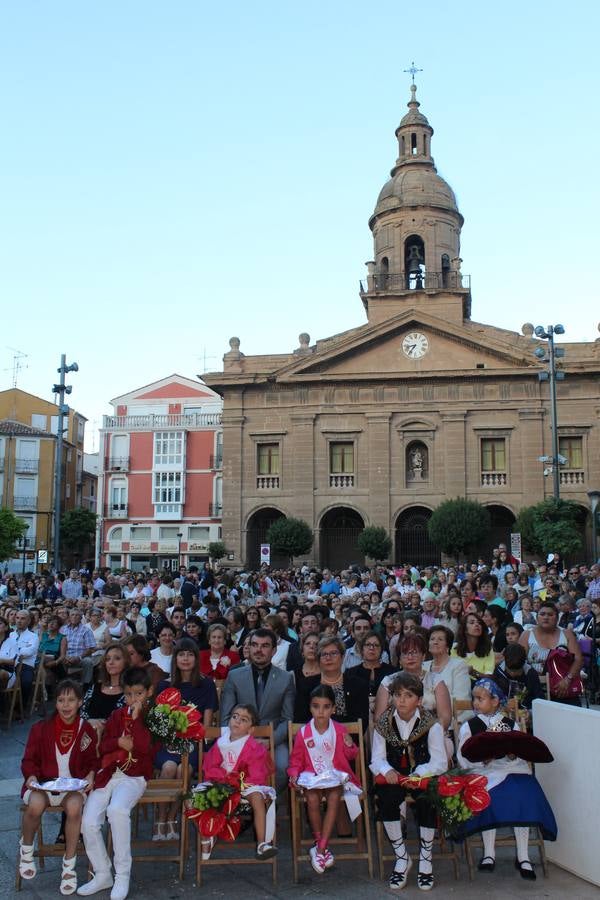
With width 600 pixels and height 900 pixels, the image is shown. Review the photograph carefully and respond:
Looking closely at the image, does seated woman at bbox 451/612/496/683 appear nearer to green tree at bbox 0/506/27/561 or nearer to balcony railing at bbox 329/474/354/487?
balcony railing at bbox 329/474/354/487

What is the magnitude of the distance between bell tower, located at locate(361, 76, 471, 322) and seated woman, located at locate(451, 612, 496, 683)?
1288 inches

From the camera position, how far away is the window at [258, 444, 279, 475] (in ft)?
130

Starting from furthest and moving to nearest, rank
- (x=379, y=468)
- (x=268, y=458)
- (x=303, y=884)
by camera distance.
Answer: (x=268, y=458), (x=379, y=468), (x=303, y=884)

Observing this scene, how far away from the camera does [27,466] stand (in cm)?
5516


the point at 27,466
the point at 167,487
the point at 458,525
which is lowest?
the point at 458,525

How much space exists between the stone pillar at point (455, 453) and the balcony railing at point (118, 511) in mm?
21381

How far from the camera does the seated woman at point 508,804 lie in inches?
239

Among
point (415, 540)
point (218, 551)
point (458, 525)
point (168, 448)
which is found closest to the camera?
point (458, 525)

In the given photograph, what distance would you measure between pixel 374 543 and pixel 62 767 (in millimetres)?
29817

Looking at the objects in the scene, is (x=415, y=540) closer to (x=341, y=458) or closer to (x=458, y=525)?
(x=458, y=525)

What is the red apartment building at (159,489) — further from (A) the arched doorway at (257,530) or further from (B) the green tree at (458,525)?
(B) the green tree at (458,525)

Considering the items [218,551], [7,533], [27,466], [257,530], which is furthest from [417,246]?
[27,466]

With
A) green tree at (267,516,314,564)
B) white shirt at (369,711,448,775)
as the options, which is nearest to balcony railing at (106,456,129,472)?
green tree at (267,516,314,564)

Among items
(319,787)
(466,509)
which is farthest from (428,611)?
(466,509)
